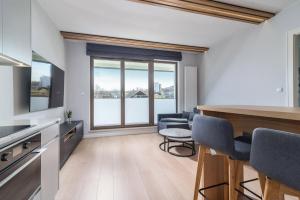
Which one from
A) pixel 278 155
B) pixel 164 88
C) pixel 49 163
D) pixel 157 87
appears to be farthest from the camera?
pixel 164 88

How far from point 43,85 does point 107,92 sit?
2402 millimetres

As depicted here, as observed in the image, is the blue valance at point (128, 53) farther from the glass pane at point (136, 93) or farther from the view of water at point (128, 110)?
the view of water at point (128, 110)

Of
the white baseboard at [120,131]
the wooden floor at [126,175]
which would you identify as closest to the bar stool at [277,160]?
the wooden floor at [126,175]

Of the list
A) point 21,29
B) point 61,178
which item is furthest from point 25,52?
point 61,178

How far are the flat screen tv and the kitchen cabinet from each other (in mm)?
934

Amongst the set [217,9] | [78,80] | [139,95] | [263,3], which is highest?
[263,3]

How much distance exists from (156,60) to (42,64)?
350cm

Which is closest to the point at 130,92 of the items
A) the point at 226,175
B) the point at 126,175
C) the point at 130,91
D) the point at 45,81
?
the point at 130,91

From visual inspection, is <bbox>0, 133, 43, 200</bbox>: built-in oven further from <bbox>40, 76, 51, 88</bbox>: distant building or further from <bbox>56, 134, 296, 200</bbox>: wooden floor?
<bbox>40, 76, 51, 88</bbox>: distant building

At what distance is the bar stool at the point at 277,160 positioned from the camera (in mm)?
657

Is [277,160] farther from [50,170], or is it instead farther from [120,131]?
[120,131]

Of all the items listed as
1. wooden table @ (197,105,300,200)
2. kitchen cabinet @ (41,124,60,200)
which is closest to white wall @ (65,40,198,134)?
kitchen cabinet @ (41,124,60,200)

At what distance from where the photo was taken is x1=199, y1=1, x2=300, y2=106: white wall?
3.10m

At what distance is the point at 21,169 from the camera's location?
105 cm
